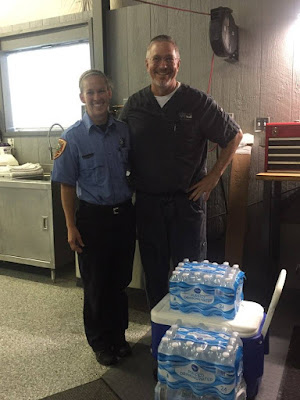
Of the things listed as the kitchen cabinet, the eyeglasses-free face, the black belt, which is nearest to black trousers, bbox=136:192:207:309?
the black belt

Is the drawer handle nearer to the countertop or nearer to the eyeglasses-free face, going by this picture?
the countertop

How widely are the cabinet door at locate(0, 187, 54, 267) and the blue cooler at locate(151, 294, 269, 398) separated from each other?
1602mm

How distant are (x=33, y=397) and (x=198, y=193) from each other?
1204 mm

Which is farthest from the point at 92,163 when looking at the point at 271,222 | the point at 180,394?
the point at 271,222

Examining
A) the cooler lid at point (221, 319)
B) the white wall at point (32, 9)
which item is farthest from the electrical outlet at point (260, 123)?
the white wall at point (32, 9)

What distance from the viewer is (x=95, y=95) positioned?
1.81 m

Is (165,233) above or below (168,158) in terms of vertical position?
below

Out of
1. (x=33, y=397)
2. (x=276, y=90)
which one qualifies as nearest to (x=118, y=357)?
(x=33, y=397)

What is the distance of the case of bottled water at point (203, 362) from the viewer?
1.37m

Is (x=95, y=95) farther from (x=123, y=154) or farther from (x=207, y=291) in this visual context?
(x=207, y=291)

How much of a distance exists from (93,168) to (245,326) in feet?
3.14

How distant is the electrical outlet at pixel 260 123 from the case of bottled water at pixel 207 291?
4.55 feet

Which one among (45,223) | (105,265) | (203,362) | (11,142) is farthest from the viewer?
(11,142)

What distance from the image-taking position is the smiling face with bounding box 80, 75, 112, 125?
5.93 feet
